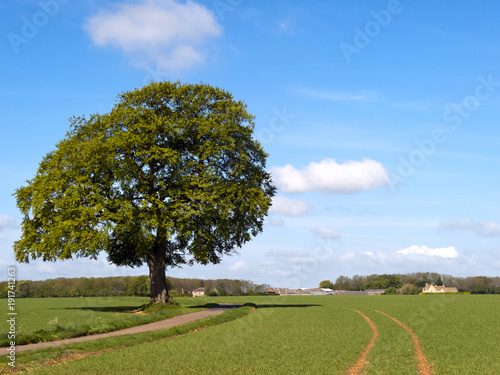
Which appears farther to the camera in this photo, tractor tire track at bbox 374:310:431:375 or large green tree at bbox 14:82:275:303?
large green tree at bbox 14:82:275:303

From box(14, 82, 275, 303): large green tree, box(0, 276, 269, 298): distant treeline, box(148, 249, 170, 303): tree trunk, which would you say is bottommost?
box(0, 276, 269, 298): distant treeline

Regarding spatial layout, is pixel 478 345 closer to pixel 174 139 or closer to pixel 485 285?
pixel 174 139

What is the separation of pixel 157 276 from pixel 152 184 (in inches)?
314

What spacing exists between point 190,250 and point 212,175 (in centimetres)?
637

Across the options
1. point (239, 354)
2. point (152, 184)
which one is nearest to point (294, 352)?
point (239, 354)

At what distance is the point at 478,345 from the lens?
21781 mm

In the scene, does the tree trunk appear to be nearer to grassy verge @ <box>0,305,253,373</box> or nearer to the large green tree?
the large green tree

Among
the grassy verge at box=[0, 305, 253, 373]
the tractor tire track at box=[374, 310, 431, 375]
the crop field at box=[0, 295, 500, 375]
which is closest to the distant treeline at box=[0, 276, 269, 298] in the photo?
the grassy verge at box=[0, 305, 253, 373]

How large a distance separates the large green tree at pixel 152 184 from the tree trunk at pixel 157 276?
0.09 meters

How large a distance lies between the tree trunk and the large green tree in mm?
86

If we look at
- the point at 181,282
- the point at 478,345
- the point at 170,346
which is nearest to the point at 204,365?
the point at 170,346

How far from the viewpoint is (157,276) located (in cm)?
4231

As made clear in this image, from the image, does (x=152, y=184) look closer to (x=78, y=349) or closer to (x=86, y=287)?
(x=78, y=349)

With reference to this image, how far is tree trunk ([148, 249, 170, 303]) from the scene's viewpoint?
137ft
